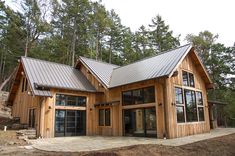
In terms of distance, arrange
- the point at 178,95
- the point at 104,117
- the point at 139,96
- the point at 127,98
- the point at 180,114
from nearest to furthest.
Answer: the point at 180,114
the point at 178,95
the point at 139,96
the point at 127,98
the point at 104,117

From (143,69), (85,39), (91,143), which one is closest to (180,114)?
(143,69)

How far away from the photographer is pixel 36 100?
13.7 meters

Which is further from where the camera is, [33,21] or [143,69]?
[33,21]

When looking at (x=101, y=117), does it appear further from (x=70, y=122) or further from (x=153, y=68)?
(x=153, y=68)

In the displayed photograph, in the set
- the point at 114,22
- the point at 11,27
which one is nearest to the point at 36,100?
the point at 11,27

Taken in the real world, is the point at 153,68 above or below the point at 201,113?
above

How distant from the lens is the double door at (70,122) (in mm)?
13426

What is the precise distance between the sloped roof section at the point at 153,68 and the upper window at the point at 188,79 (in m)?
1.41

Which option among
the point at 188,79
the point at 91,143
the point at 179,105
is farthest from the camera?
the point at 188,79

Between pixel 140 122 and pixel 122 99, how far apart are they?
6.92ft

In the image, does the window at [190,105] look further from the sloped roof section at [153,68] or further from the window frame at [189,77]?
the sloped roof section at [153,68]

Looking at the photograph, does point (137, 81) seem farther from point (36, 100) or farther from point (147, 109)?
point (36, 100)

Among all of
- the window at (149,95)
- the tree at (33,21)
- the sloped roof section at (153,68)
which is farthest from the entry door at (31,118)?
the tree at (33,21)

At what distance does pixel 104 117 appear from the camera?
49.2 feet
